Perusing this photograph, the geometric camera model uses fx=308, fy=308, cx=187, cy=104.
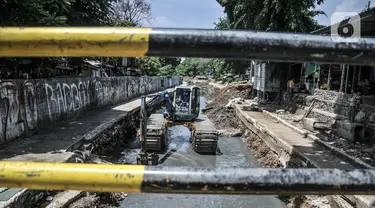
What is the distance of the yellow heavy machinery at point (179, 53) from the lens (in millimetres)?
1011

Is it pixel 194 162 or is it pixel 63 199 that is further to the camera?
pixel 194 162

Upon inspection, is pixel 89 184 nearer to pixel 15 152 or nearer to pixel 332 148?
pixel 15 152

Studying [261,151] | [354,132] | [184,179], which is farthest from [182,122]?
[184,179]

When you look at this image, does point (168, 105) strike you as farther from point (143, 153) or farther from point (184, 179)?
point (184, 179)

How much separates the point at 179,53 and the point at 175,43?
0.04 metres

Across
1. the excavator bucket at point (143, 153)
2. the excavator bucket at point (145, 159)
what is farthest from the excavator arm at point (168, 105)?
the excavator bucket at point (145, 159)

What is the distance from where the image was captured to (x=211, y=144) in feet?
45.8

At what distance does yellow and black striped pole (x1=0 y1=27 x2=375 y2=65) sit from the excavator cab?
1411 cm

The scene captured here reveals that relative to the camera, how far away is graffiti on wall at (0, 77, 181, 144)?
29.7 feet

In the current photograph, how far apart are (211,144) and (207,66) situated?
209 ft

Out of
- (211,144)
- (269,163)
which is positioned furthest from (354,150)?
(211,144)

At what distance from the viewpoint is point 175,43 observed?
1.02 m

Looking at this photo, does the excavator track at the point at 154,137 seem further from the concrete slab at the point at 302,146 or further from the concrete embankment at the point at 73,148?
the concrete slab at the point at 302,146

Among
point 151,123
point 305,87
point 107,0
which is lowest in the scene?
point 151,123
